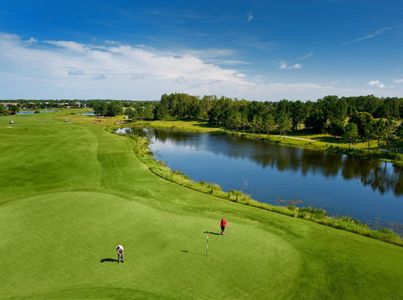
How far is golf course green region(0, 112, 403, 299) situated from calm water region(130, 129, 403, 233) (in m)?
14.5

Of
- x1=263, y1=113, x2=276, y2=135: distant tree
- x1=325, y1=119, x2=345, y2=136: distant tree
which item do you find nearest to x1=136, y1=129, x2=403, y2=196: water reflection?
x1=263, y1=113, x2=276, y2=135: distant tree

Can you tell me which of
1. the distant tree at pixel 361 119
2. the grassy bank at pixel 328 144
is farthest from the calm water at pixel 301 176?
the distant tree at pixel 361 119

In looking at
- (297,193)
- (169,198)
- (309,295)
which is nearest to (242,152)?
(297,193)

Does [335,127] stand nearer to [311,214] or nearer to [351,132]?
[351,132]

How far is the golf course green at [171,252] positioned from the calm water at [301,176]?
1449 centimetres

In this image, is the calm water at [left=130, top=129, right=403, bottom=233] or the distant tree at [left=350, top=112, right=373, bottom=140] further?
the distant tree at [left=350, top=112, right=373, bottom=140]

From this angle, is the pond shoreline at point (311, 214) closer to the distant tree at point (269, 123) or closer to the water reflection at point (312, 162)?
the water reflection at point (312, 162)

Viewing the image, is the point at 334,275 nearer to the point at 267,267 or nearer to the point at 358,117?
the point at 267,267

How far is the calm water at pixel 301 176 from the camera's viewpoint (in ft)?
131

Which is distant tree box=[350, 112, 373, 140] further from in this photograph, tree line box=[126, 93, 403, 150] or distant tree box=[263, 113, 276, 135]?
distant tree box=[263, 113, 276, 135]

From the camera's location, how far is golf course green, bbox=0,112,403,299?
15367mm

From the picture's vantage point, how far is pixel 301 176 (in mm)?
55312

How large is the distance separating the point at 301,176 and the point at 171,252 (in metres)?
42.0

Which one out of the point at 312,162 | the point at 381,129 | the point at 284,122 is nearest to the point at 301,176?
the point at 312,162
